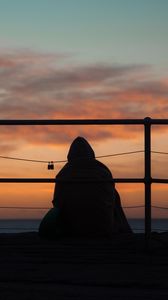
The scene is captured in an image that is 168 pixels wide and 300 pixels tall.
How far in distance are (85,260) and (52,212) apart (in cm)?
249

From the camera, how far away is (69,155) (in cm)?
734

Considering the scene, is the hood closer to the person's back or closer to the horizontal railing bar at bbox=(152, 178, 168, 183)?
the person's back

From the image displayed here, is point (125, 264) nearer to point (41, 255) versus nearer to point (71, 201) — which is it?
point (41, 255)

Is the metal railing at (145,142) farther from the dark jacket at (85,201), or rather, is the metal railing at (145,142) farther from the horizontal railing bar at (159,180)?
the dark jacket at (85,201)

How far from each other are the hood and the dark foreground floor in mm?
1932

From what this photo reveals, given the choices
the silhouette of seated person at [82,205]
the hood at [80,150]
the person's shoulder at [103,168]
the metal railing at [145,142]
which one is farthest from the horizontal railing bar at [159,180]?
the hood at [80,150]

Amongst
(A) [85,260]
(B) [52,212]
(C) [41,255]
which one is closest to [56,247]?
(C) [41,255]

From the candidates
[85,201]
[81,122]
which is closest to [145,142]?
[81,122]

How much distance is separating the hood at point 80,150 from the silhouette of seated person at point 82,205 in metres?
0.03

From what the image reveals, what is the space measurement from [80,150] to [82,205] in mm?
830

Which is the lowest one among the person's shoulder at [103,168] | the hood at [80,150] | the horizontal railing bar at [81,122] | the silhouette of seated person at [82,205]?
the silhouette of seated person at [82,205]

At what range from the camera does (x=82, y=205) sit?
22.1 ft

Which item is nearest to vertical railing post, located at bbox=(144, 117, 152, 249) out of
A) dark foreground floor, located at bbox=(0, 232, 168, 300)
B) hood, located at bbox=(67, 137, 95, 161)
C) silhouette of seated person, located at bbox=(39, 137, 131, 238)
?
dark foreground floor, located at bbox=(0, 232, 168, 300)

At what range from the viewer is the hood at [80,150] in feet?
23.9
